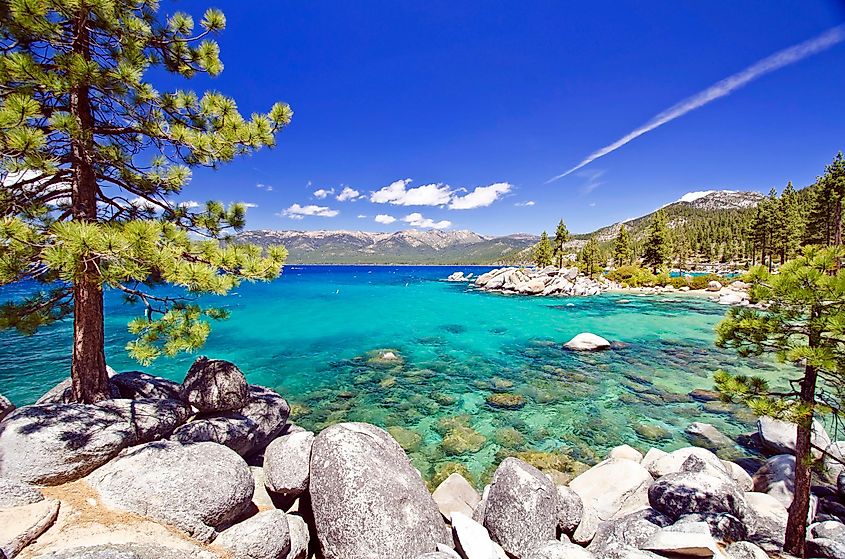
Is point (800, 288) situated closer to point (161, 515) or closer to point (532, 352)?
point (161, 515)

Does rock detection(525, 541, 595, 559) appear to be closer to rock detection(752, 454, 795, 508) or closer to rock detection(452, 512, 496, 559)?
rock detection(452, 512, 496, 559)

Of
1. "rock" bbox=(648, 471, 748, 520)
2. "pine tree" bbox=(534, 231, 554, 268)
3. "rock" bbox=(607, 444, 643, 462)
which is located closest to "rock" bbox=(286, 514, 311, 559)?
"rock" bbox=(648, 471, 748, 520)

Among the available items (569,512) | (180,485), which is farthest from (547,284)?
(180,485)

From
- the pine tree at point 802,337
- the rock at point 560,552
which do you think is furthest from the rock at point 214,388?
the pine tree at point 802,337

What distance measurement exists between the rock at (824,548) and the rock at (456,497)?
6143 millimetres

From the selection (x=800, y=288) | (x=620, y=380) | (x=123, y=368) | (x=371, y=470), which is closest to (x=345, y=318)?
(x=123, y=368)

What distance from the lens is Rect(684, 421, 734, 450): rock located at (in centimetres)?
1175

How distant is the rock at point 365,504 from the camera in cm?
587

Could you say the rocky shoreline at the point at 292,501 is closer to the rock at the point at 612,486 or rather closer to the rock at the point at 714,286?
the rock at the point at 612,486

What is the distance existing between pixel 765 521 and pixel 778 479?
2.24 meters

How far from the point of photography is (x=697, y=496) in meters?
7.65

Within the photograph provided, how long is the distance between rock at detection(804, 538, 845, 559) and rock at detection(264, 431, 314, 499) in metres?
9.46

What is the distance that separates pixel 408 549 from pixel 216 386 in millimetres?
6230

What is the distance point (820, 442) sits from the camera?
10.1 meters
